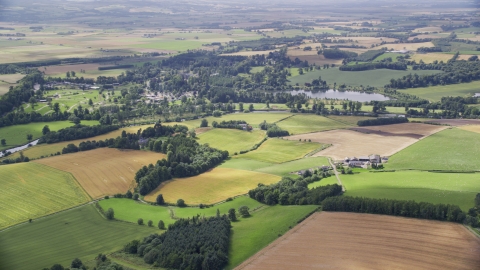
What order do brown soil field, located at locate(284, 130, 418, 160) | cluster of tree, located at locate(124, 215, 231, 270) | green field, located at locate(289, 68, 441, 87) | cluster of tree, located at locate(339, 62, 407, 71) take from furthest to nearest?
cluster of tree, located at locate(339, 62, 407, 71) → green field, located at locate(289, 68, 441, 87) → brown soil field, located at locate(284, 130, 418, 160) → cluster of tree, located at locate(124, 215, 231, 270)

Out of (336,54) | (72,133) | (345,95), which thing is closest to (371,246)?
(72,133)

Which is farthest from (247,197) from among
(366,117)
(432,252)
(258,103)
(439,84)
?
(439,84)

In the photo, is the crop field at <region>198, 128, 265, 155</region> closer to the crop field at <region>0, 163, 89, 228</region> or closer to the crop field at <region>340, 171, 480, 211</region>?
the crop field at <region>340, 171, 480, 211</region>

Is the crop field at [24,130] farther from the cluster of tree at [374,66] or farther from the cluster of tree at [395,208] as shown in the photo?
the cluster of tree at [374,66]

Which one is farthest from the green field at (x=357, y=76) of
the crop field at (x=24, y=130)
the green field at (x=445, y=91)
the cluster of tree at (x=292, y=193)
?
the cluster of tree at (x=292, y=193)

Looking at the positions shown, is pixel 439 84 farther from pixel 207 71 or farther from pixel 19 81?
pixel 19 81

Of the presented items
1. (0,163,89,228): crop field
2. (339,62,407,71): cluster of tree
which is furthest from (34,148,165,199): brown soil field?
(339,62,407,71): cluster of tree

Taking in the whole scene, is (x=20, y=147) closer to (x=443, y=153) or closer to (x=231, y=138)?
(x=231, y=138)
